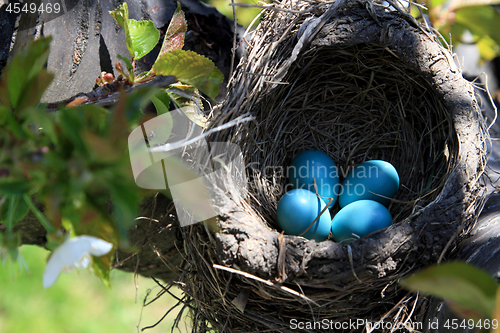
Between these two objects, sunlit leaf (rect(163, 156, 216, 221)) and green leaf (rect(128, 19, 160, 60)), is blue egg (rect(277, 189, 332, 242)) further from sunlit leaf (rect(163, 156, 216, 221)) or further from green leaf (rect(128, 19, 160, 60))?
green leaf (rect(128, 19, 160, 60))

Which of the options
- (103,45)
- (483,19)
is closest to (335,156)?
(483,19)

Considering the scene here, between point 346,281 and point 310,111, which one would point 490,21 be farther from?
point 346,281

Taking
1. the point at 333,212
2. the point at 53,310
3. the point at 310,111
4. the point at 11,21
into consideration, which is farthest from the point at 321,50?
the point at 53,310

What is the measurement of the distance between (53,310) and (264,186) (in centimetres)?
160

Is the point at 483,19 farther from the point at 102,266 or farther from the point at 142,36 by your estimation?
the point at 102,266

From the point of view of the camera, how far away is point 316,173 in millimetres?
1130

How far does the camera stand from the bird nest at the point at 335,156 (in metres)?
0.77

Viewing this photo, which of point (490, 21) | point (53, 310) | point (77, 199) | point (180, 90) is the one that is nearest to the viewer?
point (77, 199)

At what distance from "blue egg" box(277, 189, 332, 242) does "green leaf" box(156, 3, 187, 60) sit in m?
0.53

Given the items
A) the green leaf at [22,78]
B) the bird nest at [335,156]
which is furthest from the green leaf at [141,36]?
the green leaf at [22,78]

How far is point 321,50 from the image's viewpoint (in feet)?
3.44

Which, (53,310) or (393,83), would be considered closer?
(393,83)

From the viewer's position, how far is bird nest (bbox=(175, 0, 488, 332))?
2.53ft

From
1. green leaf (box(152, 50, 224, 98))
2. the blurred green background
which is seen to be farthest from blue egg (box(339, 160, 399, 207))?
the blurred green background
